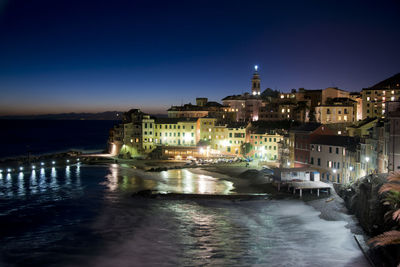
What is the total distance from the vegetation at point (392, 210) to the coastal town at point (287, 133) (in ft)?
33.3

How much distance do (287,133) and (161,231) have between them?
3247cm

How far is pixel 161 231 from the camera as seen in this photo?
27.1 meters

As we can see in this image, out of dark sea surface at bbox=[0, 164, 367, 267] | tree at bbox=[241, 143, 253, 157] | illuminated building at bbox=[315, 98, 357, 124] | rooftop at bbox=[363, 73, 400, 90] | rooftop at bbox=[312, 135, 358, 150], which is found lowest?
dark sea surface at bbox=[0, 164, 367, 267]

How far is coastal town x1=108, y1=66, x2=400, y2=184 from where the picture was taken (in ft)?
119

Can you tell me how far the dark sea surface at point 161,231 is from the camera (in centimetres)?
2234

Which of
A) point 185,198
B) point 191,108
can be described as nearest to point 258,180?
point 185,198

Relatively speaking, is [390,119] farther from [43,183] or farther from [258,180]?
[43,183]

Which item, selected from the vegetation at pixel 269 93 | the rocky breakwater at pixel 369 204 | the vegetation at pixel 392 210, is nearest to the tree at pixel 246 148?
the rocky breakwater at pixel 369 204

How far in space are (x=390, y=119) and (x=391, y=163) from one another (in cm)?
396

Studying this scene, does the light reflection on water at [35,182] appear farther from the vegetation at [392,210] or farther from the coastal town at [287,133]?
the vegetation at [392,210]

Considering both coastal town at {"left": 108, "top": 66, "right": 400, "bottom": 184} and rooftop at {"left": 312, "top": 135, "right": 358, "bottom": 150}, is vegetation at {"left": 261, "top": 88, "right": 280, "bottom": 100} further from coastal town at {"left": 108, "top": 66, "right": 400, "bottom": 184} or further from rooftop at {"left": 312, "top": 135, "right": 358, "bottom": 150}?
rooftop at {"left": 312, "top": 135, "right": 358, "bottom": 150}

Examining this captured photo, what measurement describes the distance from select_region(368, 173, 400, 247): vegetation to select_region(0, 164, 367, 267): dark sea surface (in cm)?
396

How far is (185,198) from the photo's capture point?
120 feet

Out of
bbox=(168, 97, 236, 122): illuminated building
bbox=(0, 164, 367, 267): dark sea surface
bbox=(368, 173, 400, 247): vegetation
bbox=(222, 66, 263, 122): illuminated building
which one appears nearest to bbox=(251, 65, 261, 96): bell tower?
bbox=(222, 66, 263, 122): illuminated building
